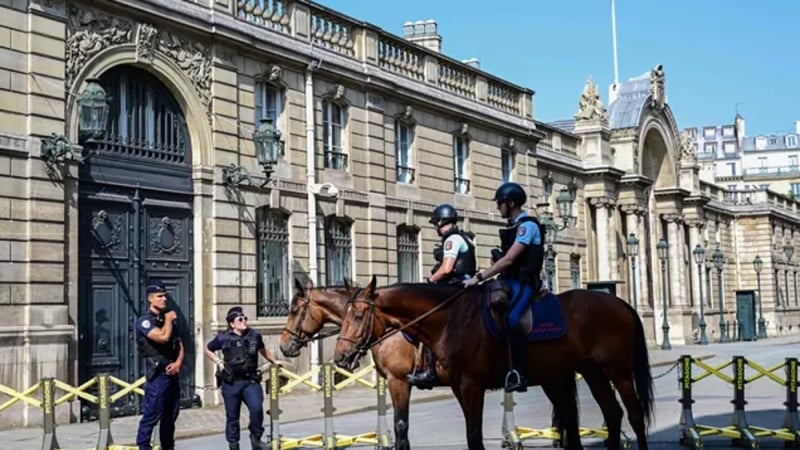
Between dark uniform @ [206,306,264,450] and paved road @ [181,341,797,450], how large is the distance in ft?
7.52

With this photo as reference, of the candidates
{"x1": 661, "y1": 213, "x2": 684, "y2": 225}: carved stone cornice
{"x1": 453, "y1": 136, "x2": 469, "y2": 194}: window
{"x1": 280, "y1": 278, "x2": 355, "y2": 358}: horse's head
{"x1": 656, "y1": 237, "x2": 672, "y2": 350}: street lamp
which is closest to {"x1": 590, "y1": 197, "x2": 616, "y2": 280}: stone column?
{"x1": 656, "y1": 237, "x2": 672, "y2": 350}: street lamp

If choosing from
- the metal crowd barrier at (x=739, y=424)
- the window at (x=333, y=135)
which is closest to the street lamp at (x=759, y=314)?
the window at (x=333, y=135)

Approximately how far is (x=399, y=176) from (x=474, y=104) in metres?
4.97

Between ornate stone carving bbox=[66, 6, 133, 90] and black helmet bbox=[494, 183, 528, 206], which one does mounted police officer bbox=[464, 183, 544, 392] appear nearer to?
black helmet bbox=[494, 183, 528, 206]

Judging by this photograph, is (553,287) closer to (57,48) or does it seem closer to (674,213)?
(674,213)

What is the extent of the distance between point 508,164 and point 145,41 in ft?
56.4

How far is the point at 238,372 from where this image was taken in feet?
42.9

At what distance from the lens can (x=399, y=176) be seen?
29062 mm

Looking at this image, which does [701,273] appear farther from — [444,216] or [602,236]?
[444,216]

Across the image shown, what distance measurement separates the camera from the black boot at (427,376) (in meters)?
11.1

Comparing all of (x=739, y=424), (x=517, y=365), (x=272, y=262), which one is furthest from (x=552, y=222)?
(x=517, y=365)

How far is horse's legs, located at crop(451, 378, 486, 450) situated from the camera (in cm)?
951

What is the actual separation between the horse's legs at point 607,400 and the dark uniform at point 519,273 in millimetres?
1073

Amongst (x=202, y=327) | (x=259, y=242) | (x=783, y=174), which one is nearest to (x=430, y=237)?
(x=259, y=242)
